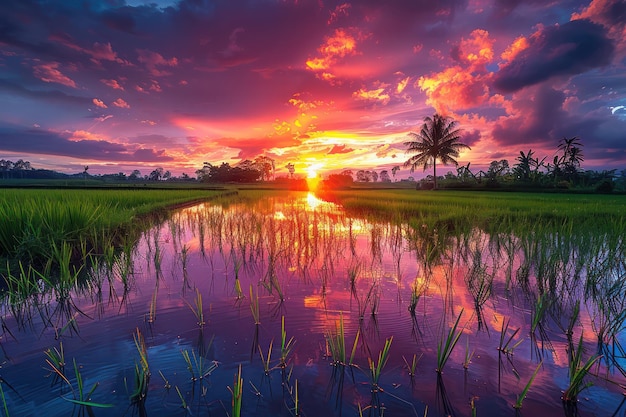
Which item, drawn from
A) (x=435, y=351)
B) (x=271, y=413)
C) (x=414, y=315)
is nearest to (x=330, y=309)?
(x=414, y=315)

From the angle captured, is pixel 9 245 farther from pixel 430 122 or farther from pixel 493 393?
pixel 430 122

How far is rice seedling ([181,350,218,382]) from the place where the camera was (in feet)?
6.69

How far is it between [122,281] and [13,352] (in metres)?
1.69

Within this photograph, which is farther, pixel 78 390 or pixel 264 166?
pixel 264 166

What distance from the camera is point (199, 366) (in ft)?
7.04

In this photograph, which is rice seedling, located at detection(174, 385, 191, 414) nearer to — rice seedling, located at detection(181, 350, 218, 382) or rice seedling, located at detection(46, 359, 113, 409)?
rice seedling, located at detection(181, 350, 218, 382)

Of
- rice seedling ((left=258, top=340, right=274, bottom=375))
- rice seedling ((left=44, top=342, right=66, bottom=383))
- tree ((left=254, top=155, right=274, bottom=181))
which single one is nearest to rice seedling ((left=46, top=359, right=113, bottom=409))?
rice seedling ((left=44, top=342, right=66, bottom=383))

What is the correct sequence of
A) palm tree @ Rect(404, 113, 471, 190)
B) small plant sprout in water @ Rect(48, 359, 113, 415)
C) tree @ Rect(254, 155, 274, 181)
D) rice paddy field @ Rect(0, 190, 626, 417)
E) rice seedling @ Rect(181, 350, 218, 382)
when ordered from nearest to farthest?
small plant sprout in water @ Rect(48, 359, 113, 415), rice paddy field @ Rect(0, 190, 626, 417), rice seedling @ Rect(181, 350, 218, 382), palm tree @ Rect(404, 113, 471, 190), tree @ Rect(254, 155, 274, 181)

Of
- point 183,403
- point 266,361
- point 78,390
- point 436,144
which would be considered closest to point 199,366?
point 183,403

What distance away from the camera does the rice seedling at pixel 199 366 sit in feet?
6.69

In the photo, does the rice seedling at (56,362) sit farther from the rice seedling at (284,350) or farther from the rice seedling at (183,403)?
the rice seedling at (284,350)

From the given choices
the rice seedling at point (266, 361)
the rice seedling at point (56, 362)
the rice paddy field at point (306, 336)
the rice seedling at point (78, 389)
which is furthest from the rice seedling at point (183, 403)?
the rice seedling at point (56, 362)

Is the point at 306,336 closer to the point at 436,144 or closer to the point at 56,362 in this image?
the point at 56,362

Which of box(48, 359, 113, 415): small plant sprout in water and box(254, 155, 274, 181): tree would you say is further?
box(254, 155, 274, 181): tree
